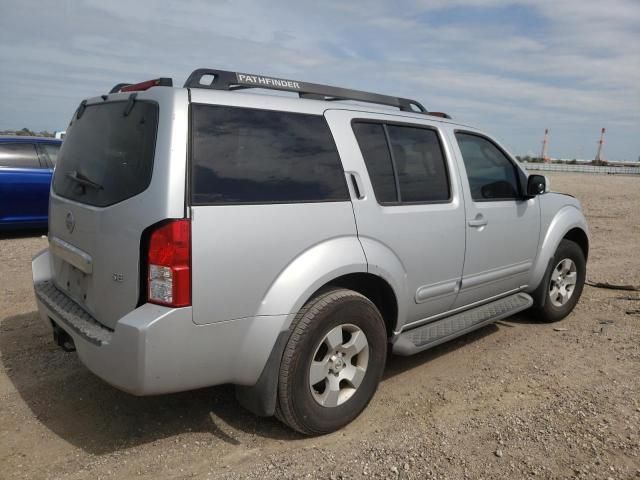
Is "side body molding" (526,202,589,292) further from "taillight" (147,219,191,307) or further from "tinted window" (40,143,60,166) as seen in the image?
"tinted window" (40,143,60,166)

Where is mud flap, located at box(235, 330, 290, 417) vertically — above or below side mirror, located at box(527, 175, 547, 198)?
below

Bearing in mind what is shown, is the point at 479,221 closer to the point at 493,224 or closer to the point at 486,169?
the point at 493,224

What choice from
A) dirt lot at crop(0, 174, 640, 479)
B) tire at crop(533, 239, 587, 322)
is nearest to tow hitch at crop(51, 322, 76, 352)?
dirt lot at crop(0, 174, 640, 479)

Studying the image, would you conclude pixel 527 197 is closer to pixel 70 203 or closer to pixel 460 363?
pixel 460 363

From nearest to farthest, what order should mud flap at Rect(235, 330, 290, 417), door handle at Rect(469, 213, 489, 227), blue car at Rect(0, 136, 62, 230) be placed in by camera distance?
mud flap at Rect(235, 330, 290, 417) → door handle at Rect(469, 213, 489, 227) → blue car at Rect(0, 136, 62, 230)

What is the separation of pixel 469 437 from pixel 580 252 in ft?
9.72

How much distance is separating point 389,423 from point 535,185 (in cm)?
241

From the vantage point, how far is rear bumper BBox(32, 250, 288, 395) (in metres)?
2.45

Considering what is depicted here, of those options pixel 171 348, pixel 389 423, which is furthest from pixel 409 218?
pixel 171 348

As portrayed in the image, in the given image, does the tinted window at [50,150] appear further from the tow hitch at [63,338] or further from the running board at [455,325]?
the running board at [455,325]

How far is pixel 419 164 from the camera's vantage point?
372 cm

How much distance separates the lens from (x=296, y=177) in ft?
9.61

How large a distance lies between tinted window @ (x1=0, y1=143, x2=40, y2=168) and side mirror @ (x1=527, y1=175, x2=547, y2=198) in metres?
7.49

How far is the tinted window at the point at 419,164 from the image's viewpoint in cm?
356
